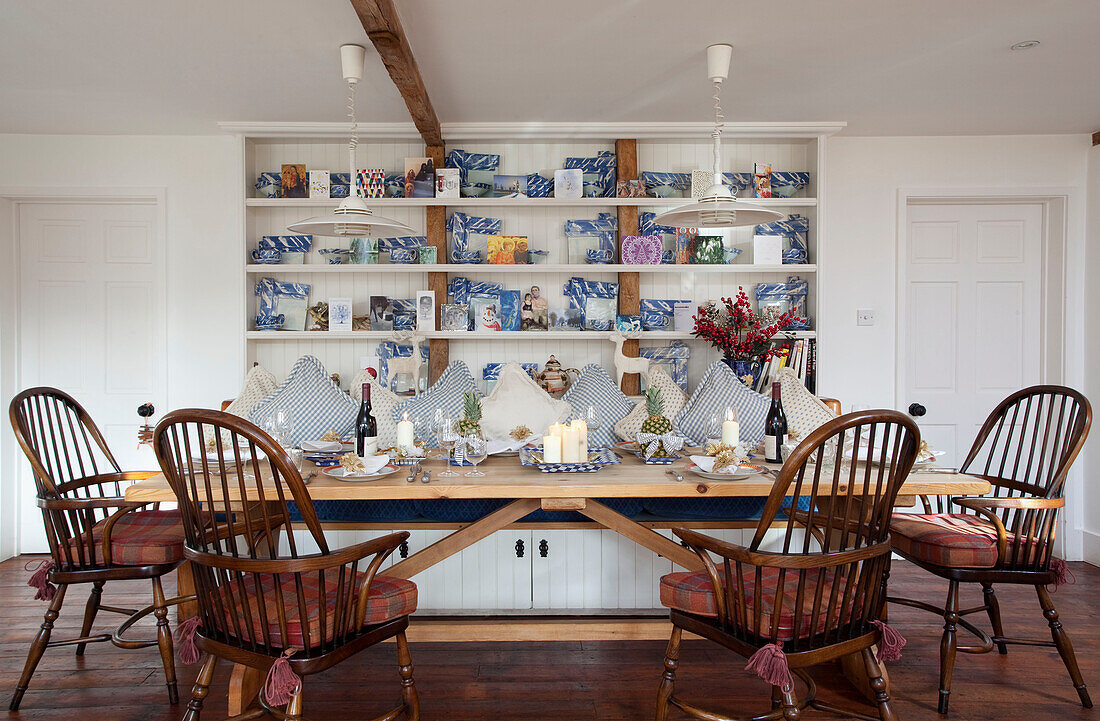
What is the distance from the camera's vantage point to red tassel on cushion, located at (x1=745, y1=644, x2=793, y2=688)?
1.67 metres

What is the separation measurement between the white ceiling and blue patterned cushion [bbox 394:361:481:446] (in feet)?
4.36

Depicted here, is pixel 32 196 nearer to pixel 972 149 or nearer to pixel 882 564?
pixel 882 564

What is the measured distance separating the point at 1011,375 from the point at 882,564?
302cm

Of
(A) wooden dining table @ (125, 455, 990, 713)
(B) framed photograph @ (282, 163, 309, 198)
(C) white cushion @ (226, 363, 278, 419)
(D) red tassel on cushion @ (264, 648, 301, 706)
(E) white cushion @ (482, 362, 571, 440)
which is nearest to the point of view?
(D) red tassel on cushion @ (264, 648, 301, 706)

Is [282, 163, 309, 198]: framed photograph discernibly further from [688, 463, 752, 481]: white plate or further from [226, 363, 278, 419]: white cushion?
[688, 463, 752, 481]: white plate

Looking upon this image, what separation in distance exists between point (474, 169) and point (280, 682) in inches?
118

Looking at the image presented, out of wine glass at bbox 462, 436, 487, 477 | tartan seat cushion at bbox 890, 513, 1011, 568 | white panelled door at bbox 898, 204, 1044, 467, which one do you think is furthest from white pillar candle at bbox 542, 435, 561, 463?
white panelled door at bbox 898, 204, 1044, 467

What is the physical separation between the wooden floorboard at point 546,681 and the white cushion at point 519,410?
892 millimetres

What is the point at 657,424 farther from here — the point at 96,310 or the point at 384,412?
the point at 96,310

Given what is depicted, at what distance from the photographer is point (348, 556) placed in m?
1.71

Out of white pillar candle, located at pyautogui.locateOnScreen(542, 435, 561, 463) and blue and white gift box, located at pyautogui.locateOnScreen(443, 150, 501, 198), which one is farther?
blue and white gift box, located at pyautogui.locateOnScreen(443, 150, 501, 198)

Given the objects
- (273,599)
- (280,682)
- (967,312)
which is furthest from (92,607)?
(967,312)

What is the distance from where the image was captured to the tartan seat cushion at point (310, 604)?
5.59 ft

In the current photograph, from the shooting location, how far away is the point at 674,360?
4.06 m
